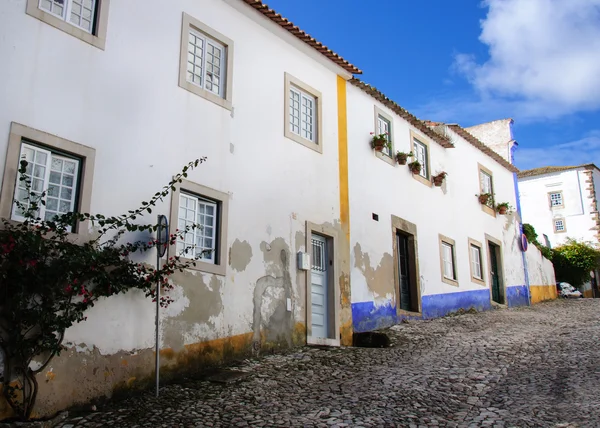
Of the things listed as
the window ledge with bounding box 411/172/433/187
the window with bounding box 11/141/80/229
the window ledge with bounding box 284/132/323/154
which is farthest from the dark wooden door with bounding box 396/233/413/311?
the window with bounding box 11/141/80/229

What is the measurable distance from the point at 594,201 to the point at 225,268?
32480mm

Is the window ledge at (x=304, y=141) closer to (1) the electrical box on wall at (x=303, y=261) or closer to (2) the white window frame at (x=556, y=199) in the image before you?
(1) the electrical box on wall at (x=303, y=261)

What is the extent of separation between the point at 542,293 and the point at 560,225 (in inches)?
697

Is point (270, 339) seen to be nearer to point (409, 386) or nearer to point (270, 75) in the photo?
point (409, 386)

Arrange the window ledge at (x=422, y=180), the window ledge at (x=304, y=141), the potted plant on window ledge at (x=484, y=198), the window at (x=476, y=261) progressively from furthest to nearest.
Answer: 1. the potted plant on window ledge at (x=484, y=198)
2. the window at (x=476, y=261)
3. the window ledge at (x=422, y=180)
4. the window ledge at (x=304, y=141)

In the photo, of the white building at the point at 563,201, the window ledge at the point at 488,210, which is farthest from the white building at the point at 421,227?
the white building at the point at 563,201

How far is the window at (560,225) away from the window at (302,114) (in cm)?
2950

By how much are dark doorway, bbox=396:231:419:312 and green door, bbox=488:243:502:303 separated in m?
5.07

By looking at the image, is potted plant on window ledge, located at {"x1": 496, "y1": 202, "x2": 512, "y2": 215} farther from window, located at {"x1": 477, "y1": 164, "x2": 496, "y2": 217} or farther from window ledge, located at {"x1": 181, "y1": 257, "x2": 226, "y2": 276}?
window ledge, located at {"x1": 181, "y1": 257, "x2": 226, "y2": 276}

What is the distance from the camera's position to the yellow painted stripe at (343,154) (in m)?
12.5

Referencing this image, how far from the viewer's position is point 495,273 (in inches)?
750

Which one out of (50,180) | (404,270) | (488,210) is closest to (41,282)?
(50,180)

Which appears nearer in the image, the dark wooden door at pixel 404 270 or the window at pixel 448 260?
the dark wooden door at pixel 404 270

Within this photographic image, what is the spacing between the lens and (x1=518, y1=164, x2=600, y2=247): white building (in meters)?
36.2
